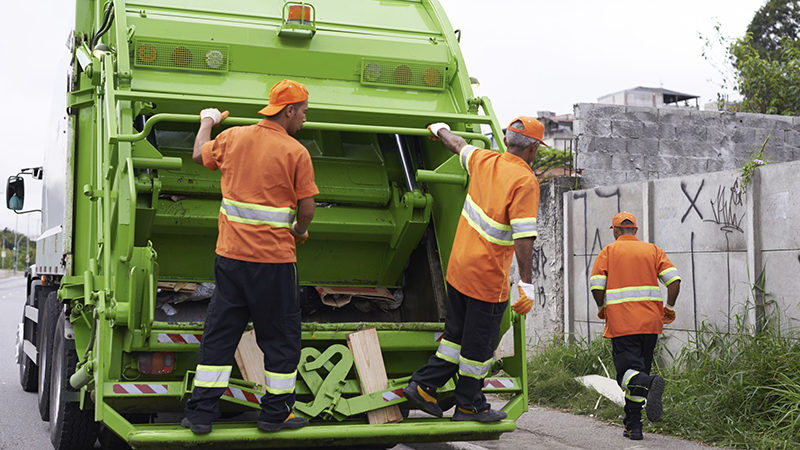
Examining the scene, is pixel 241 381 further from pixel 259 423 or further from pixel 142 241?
pixel 142 241

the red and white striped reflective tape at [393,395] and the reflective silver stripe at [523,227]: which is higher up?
the reflective silver stripe at [523,227]

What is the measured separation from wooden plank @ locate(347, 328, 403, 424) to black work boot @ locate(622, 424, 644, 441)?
1.86 meters

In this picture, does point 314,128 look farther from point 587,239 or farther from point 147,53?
point 587,239

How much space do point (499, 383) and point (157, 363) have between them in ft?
5.79

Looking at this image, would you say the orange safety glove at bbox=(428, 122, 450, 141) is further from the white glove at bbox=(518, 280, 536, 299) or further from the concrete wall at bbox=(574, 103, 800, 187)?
the concrete wall at bbox=(574, 103, 800, 187)

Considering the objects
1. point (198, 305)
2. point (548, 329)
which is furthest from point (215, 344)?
point (548, 329)

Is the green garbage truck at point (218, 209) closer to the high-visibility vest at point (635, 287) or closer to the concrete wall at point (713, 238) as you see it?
the high-visibility vest at point (635, 287)

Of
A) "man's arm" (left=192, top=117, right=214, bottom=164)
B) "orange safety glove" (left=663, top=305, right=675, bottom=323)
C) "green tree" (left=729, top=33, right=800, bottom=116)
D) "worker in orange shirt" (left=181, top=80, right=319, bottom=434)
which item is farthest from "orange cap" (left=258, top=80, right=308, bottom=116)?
"green tree" (left=729, top=33, right=800, bottom=116)

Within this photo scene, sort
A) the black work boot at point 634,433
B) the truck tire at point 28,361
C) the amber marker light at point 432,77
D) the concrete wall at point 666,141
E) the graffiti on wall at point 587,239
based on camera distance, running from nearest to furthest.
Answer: the amber marker light at point 432,77, the black work boot at point 634,433, the truck tire at point 28,361, the graffiti on wall at point 587,239, the concrete wall at point 666,141

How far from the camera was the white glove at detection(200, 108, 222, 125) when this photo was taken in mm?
4682

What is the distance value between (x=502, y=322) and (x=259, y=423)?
4.97 feet

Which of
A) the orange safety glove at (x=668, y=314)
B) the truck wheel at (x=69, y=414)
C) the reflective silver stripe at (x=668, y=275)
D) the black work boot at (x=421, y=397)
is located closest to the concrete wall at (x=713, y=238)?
the orange safety glove at (x=668, y=314)

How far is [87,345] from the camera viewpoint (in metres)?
5.19

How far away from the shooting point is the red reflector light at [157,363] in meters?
4.59
